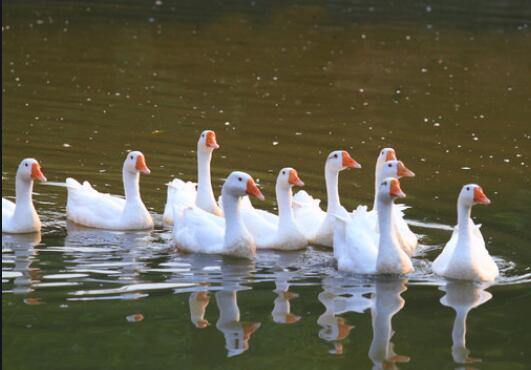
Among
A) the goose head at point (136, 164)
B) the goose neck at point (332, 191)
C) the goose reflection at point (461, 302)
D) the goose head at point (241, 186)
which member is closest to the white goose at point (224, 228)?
the goose head at point (241, 186)

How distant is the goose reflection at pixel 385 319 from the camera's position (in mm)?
9648

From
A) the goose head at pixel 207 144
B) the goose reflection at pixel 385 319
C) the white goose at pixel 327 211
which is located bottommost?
the goose reflection at pixel 385 319

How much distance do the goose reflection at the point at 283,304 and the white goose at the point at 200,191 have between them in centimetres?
237

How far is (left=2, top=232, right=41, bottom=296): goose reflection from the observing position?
11125 mm

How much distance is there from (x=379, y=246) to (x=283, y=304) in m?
1.38

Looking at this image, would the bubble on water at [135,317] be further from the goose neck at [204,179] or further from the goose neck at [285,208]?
the goose neck at [204,179]

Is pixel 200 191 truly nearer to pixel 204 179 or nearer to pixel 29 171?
pixel 204 179

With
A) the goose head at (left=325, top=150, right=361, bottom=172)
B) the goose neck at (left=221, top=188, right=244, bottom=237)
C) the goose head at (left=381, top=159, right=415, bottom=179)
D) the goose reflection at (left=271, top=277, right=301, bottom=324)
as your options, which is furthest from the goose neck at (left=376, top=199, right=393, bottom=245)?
the goose head at (left=325, top=150, right=361, bottom=172)

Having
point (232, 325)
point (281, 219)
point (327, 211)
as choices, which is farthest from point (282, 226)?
point (232, 325)

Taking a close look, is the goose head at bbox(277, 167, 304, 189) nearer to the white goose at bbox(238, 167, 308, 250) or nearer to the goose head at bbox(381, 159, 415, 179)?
the white goose at bbox(238, 167, 308, 250)

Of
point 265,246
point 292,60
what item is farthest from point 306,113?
point 265,246

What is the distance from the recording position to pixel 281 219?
13070 millimetres

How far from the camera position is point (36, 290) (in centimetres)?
1099

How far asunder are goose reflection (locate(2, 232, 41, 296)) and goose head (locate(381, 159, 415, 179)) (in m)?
3.63
